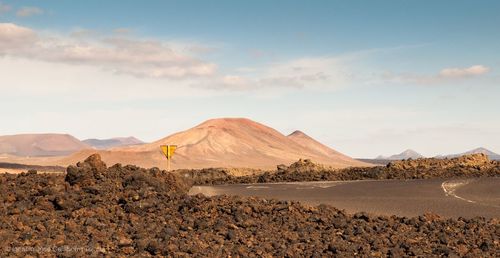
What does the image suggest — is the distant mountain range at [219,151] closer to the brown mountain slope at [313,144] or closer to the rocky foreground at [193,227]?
the brown mountain slope at [313,144]

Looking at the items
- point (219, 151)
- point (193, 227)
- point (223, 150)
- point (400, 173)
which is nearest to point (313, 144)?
point (223, 150)

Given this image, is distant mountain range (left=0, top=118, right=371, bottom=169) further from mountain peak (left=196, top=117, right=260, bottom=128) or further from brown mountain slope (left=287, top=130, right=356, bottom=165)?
brown mountain slope (left=287, top=130, right=356, bottom=165)

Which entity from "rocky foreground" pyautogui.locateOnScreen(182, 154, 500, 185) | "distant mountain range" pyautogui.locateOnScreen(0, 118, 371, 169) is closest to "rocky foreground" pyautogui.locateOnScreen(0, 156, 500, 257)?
"rocky foreground" pyautogui.locateOnScreen(182, 154, 500, 185)

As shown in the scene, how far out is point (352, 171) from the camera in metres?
33.6

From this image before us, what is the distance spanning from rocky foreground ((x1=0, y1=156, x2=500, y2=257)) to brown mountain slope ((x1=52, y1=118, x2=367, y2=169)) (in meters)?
77.0

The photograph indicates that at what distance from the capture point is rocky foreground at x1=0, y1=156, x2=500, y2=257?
9.22 metres

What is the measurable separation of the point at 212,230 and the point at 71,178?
5423mm

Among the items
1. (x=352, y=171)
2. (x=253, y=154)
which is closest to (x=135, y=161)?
(x=253, y=154)

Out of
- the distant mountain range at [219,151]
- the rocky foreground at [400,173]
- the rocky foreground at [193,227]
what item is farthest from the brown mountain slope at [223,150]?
the rocky foreground at [193,227]

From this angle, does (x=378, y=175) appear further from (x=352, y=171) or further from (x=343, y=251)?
(x=343, y=251)

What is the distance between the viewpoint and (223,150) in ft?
390

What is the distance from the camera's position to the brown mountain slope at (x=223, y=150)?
10056 cm

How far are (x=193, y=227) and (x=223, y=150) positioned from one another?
10802cm

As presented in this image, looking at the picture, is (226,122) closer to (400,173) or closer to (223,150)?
(223,150)
